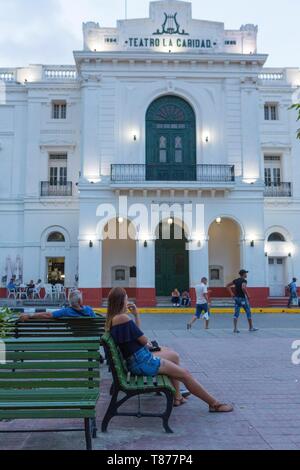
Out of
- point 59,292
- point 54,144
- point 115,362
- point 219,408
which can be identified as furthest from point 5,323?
point 54,144

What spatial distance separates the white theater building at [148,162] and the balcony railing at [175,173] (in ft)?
0.18

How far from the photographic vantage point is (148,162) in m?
24.3

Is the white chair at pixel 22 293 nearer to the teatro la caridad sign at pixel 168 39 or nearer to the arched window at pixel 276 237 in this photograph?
the teatro la caridad sign at pixel 168 39

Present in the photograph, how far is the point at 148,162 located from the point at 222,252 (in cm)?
697

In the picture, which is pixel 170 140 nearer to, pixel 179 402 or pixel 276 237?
pixel 276 237

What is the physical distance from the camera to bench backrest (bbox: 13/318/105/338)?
7005 millimetres

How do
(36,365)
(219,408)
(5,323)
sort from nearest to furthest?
(36,365) → (219,408) → (5,323)

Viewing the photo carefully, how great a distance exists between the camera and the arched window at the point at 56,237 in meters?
26.2

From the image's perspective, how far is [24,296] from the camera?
24.2m

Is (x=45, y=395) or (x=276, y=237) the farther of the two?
(x=276, y=237)

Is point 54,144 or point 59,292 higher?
point 54,144

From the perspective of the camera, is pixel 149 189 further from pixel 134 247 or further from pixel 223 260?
pixel 223 260
